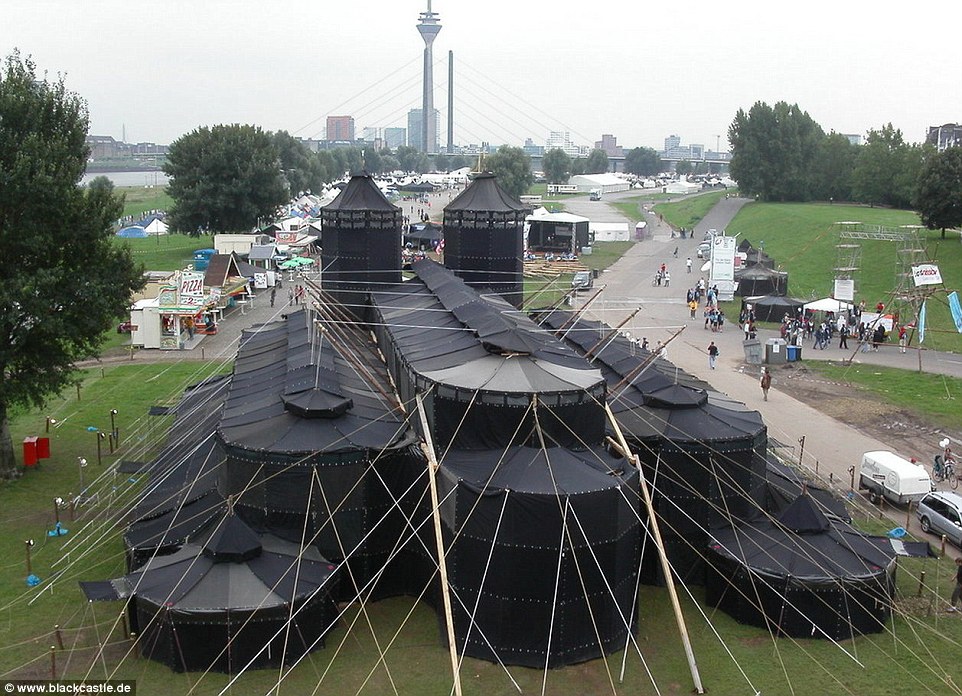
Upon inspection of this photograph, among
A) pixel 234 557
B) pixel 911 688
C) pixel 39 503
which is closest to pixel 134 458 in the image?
pixel 39 503

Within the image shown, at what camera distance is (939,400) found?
3441 cm

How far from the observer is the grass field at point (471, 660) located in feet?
51.0

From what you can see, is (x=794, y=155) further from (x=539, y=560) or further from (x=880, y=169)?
(x=539, y=560)

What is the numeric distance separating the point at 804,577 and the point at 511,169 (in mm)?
101089

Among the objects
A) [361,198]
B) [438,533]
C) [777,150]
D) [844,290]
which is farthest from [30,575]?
[777,150]

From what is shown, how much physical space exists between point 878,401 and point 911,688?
20.6m

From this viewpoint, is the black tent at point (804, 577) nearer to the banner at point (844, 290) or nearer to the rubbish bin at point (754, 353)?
the rubbish bin at point (754, 353)

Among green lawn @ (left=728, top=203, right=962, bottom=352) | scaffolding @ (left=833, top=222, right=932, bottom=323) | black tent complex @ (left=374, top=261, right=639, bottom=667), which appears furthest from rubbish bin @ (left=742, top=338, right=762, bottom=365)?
black tent complex @ (left=374, top=261, right=639, bottom=667)

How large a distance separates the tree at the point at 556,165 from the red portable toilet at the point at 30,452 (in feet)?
497

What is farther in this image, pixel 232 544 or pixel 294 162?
pixel 294 162

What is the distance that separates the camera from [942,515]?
22.4m

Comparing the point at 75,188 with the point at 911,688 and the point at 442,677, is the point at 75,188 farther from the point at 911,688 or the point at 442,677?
the point at 911,688

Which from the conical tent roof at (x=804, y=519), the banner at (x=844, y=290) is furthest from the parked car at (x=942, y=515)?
the banner at (x=844, y=290)

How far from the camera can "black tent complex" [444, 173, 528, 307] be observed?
33.7 meters
